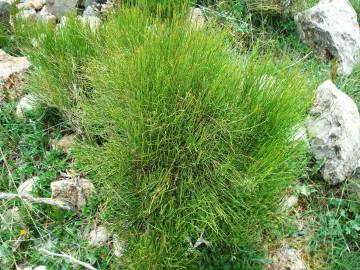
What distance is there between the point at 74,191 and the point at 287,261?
48.4 inches

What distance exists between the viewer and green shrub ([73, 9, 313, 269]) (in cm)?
199

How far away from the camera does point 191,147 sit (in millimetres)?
2012

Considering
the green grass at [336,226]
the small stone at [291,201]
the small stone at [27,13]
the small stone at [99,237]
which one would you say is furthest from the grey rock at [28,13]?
the green grass at [336,226]

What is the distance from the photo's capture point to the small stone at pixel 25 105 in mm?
2932

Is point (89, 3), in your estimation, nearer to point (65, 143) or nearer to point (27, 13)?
point (27, 13)

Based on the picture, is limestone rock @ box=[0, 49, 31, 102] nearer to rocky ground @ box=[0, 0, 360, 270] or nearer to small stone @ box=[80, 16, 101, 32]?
rocky ground @ box=[0, 0, 360, 270]

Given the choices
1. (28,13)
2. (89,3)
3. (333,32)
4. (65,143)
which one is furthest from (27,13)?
(333,32)

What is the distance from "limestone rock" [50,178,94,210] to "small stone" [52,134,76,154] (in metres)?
0.32

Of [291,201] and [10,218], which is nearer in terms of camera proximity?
[10,218]

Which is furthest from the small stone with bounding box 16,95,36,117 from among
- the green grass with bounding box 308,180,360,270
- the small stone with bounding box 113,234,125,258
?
the green grass with bounding box 308,180,360,270

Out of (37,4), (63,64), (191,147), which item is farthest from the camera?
(37,4)

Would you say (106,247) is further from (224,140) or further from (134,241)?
(224,140)

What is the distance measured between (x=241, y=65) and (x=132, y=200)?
87 cm

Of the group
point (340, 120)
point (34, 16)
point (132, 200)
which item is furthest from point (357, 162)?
point (34, 16)
